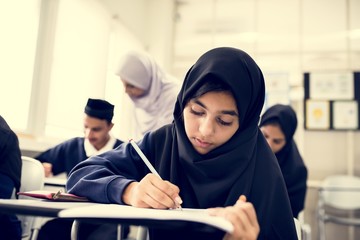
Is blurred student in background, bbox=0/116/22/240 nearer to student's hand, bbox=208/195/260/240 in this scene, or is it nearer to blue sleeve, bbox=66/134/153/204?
blue sleeve, bbox=66/134/153/204

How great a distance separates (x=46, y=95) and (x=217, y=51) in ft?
5.36

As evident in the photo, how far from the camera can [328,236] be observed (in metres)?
3.73

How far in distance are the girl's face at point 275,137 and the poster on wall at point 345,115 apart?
1980mm

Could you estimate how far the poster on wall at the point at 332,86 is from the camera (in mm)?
3867

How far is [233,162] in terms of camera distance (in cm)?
93

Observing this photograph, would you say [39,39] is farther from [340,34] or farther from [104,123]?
[340,34]

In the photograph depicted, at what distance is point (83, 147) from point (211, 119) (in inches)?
51.8

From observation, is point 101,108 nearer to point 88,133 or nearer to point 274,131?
point 88,133

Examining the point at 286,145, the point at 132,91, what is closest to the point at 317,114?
the point at 286,145

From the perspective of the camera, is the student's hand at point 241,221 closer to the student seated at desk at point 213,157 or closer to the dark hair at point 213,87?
the student seated at desk at point 213,157

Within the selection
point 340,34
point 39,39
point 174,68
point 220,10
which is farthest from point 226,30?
point 39,39

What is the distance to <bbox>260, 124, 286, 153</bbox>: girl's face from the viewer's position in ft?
6.97

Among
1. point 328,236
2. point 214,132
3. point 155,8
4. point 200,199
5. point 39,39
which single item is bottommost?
point 328,236

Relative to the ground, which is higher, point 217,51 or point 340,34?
point 340,34
